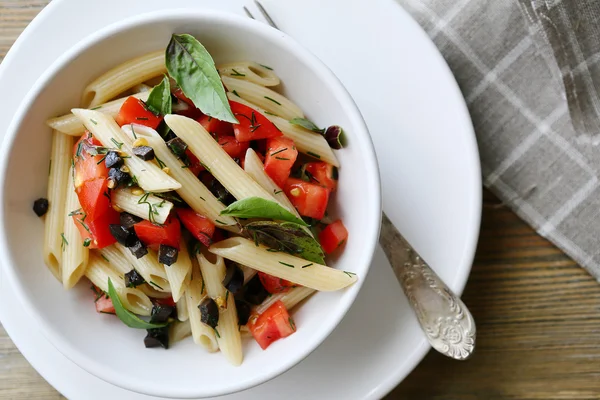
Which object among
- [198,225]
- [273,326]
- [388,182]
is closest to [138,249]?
[198,225]

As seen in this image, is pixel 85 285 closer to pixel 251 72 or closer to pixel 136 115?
pixel 136 115

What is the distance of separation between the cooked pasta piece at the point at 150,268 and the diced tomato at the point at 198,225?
133mm

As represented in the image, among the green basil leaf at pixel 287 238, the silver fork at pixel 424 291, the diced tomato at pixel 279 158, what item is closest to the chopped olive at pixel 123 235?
the green basil leaf at pixel 287 238

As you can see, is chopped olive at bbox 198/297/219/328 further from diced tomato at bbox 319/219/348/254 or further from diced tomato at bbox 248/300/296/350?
diced tomato at bbox 319/219/348/254

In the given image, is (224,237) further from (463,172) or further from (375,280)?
(463,172)

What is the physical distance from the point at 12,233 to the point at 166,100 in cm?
59

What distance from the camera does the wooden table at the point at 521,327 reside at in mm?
2613


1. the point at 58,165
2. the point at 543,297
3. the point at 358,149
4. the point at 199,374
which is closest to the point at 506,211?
the point at 543,297

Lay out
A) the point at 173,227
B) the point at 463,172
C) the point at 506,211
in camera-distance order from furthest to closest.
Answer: the point at 506,211
the point at 463,172
the point at 173,227

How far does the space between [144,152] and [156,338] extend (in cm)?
62

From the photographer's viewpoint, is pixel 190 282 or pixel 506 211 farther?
pixel 506 211

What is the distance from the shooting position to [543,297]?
8.66 feet

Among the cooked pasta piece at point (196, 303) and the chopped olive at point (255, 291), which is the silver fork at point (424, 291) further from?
the cooked pasta piece at point (196, 303)

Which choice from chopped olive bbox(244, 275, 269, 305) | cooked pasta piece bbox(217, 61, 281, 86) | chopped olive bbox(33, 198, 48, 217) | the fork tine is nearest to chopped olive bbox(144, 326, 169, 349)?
chopped olive bbox(244, 275, 269, 305)
